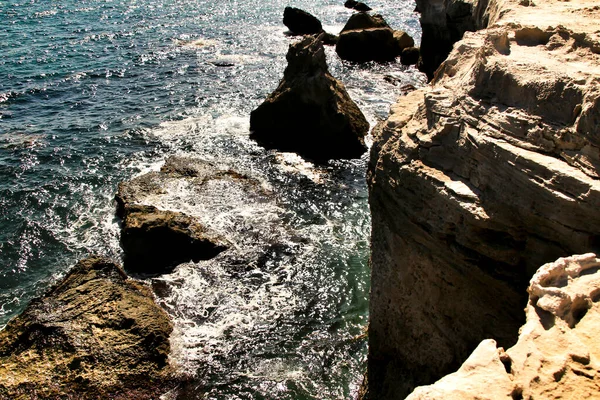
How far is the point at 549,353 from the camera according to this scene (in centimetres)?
684

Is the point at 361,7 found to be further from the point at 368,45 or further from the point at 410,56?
the point at 410,56

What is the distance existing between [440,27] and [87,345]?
34376 millimetres

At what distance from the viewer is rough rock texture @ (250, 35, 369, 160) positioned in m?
29.3

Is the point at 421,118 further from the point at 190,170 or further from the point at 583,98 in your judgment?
the point at 190,170

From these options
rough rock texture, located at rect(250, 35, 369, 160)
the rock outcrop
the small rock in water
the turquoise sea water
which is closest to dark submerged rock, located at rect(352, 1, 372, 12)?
the small rock in water

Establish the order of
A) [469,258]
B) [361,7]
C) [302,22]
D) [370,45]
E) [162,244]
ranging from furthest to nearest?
1. [361,7]
2. [302,22]
3. [370,45]
4. [162,244]
5. [469,258]

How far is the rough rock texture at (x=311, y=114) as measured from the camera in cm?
2927

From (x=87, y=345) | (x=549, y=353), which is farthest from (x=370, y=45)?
(x=549, y=353)

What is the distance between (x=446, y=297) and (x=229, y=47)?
147ft

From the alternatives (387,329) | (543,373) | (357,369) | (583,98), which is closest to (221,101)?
(357,369)

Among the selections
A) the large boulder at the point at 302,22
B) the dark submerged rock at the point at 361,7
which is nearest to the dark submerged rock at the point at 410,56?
the large boulder at the point at 302,22

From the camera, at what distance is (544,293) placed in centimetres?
752

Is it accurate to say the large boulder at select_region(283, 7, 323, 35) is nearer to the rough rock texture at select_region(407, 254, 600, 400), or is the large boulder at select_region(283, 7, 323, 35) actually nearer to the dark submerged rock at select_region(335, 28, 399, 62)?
the dark submerged rock at select_region(335, 28, 399, 62)

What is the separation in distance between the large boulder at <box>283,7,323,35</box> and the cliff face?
149 ft
